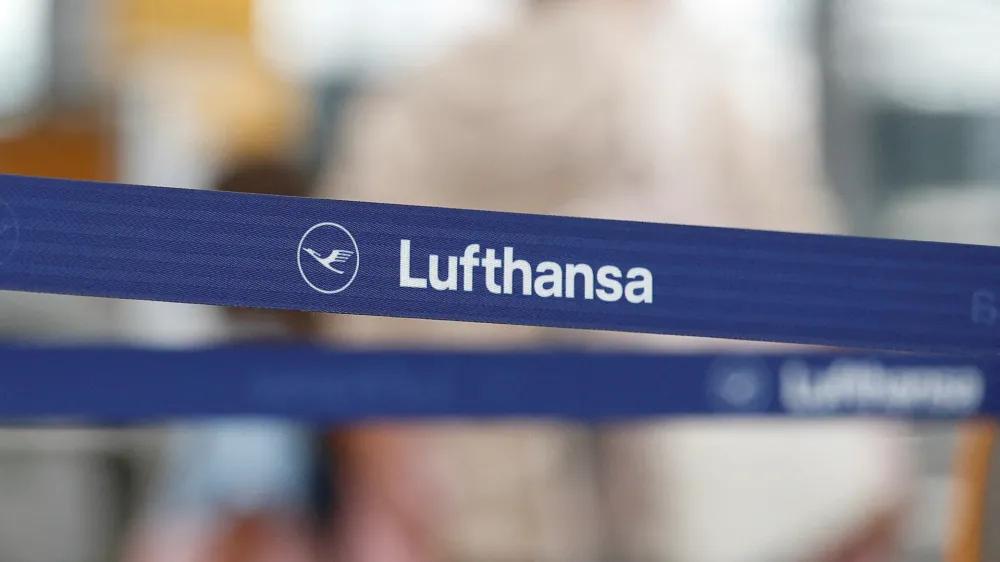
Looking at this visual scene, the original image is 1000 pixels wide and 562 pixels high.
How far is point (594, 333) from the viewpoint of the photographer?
102cm

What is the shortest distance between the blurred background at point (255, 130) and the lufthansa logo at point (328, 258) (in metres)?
0.79

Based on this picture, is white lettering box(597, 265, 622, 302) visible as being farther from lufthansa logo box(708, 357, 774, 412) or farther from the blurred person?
the blurred person

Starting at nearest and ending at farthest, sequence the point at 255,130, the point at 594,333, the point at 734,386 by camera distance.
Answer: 1. the point at 734,386
2. the point at 594,333
3. the point at 255,130

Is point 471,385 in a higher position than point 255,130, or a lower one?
lower

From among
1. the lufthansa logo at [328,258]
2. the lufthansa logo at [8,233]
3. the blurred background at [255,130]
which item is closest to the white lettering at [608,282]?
the lufthansa logo at [328,258]

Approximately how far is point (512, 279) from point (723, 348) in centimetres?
46

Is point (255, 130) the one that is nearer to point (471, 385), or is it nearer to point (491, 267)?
point (471, 385)

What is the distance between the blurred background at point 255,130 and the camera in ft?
4.27

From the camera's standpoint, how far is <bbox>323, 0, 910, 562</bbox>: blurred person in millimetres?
1051

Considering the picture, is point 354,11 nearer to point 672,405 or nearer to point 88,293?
point 672,405

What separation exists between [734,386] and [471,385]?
0.58ft

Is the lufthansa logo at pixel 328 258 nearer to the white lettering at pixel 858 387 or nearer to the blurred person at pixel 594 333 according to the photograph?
the white lettering at pixel 858 387

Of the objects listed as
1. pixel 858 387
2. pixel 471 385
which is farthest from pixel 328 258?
pixel 858 387

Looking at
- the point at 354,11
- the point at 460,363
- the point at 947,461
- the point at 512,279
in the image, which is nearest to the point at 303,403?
the point at 460,363
